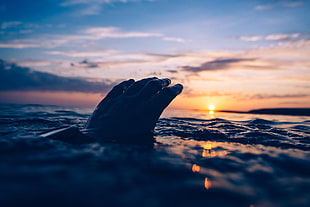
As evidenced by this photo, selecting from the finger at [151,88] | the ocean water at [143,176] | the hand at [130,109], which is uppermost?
the finger at [151,88]

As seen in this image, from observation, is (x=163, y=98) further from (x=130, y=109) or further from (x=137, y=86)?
(x=130, y=109)

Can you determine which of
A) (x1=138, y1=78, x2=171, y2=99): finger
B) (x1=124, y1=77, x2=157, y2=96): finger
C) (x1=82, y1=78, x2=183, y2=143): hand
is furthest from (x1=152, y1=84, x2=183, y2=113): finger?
(x1=124, y1=77, x2=157, y2=96): finger

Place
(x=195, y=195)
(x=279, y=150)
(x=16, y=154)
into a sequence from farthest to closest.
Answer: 1. (x=279, y=150)
2. (x=16, y=154)
3. (x=195, y=195)

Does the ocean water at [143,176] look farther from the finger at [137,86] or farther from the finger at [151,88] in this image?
the finger at [137,86]

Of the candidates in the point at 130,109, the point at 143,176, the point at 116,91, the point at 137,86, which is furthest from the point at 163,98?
the point at 143,176

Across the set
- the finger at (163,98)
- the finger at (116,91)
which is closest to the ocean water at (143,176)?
the finger at (163,98)

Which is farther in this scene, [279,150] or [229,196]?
[279,150]

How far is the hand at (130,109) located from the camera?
173 inches

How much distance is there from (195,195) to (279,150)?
2.95m

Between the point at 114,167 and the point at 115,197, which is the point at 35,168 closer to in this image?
the point at 114,167

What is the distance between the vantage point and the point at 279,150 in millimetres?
4188

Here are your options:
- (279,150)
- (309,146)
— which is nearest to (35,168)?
(279,150)

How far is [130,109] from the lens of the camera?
4.41 metres

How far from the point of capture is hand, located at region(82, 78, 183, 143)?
439cm
